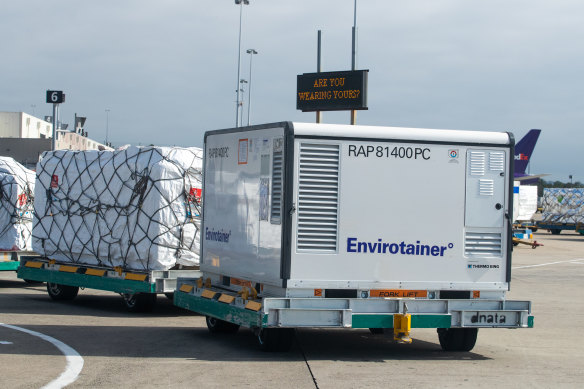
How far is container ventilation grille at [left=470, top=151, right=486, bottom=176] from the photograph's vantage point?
10.5m

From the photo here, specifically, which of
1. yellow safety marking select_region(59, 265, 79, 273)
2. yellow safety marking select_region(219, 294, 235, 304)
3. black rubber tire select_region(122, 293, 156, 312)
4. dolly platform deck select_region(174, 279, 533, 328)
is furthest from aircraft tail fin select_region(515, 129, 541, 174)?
yellow safety marking select_region(219, 294, 235, 304)

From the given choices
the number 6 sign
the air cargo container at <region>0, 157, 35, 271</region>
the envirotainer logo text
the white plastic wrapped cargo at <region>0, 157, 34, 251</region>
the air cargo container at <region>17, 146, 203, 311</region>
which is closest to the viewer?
the envirotainer logo text

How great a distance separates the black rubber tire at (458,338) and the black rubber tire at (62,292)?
791cm

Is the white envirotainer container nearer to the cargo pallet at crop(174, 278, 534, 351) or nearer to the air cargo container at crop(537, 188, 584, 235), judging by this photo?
the cargo pallet at crop(174, 278, 534, 351)

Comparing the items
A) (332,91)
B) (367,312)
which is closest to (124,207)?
(367,312)

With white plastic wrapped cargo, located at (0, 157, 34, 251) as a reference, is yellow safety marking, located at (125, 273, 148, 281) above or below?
below

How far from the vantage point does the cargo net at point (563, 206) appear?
A: 5778 centimetres

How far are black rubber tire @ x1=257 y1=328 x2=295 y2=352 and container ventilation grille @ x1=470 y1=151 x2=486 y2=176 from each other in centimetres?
295

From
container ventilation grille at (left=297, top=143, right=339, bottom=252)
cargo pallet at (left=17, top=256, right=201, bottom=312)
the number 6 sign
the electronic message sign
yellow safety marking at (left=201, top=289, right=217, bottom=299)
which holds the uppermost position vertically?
the electronic message sign

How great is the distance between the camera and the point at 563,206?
58.6 m

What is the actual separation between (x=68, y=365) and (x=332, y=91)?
1749 cm

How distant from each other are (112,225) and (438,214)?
6839 millimetres

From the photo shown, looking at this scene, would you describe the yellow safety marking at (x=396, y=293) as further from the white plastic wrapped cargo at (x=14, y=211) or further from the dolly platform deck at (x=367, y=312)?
the white plastic wrapped cargo at (x=14, y=211)

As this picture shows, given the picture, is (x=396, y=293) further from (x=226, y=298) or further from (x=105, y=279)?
(x=105, y=279)
